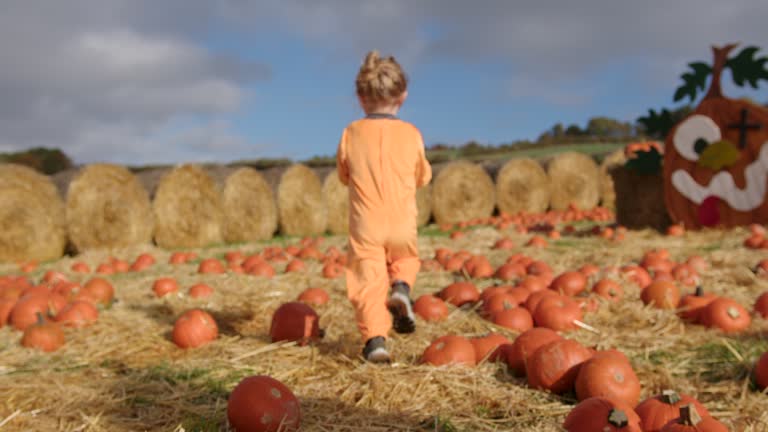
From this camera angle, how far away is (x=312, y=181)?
16.3 meters

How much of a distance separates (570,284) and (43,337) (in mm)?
4455

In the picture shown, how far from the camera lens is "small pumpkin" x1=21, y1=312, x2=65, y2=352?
5.05 meters

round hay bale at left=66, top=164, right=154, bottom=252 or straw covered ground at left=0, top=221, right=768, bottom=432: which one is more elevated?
round hay bale at left=66, top=164, right=154, bottom=252

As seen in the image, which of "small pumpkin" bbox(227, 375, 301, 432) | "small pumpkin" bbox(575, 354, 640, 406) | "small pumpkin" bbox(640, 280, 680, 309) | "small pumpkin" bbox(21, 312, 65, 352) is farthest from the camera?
"small pumpkin" bbox(640, 280, 680, 309)

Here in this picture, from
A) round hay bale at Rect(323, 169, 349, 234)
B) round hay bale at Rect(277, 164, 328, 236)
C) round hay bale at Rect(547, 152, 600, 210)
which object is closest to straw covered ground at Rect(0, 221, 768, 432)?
round hay bale at Rect(277, 164, 328, 236)

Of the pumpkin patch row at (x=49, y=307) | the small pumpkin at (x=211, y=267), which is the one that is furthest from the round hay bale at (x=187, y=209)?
the pumpkin patch row at (x=49, y=307)

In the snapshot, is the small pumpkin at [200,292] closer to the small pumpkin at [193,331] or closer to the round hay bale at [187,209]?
the small pumpkin at [193,331]

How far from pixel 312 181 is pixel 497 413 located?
526 inches

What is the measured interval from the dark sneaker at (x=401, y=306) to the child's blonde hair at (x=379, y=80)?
1.24m

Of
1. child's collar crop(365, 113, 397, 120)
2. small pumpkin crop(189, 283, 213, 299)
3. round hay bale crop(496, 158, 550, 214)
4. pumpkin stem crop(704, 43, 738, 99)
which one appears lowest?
small pumpkin crop(189, 283, 213, 299)

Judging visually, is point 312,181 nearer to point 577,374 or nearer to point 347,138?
point 347,138

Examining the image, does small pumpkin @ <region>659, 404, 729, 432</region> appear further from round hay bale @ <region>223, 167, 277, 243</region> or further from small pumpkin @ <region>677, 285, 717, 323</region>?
round hay bale @ <region>223, 167, 277, 243</region>

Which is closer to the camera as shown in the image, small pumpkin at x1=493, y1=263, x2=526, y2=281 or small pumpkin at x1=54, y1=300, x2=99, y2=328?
small pumpkin at x1=54, y1=300, x2=99, y2=328

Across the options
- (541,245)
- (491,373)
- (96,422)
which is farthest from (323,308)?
(541,245)
